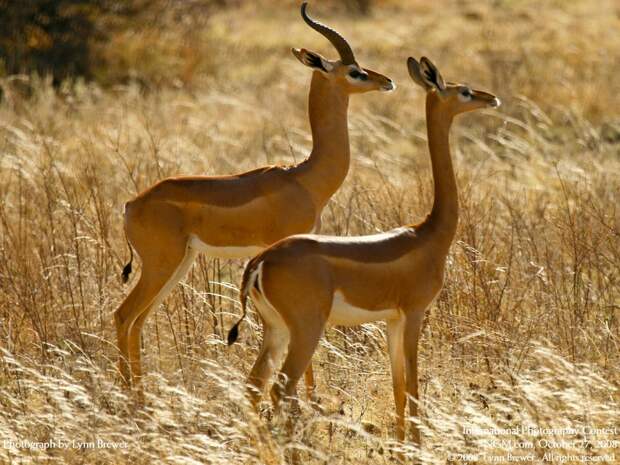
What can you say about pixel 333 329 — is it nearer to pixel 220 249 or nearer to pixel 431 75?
pixel 220 249

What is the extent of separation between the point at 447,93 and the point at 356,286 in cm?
123

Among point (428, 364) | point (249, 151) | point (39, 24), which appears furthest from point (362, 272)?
point (39, 24)

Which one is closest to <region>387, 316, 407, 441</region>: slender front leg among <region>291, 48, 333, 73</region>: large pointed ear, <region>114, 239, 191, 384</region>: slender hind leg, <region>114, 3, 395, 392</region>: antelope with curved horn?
<region>114, 3, 395, 392</region>: antelope with curved horn

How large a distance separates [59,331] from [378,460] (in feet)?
7.54

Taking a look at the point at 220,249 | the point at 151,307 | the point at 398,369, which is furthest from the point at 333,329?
the point at 398,369

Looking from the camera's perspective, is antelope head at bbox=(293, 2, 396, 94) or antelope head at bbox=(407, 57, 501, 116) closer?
antelope head at bbox=(407, 57, 501, 116)

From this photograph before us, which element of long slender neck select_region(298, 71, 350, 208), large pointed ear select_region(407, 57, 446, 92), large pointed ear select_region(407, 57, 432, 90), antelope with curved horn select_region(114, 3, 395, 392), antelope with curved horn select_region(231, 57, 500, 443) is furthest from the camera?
long slender neck select_region(298, 71, 350, 208)

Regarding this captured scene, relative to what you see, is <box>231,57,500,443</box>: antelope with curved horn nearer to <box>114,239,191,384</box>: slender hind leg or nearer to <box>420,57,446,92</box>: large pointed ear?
<box>420,57,446,92</box>: large pointed ear

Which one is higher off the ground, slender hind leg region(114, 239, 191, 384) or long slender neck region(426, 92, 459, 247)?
long slender neck region(426, 92, 459, 247)

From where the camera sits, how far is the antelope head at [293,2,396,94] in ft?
22.3

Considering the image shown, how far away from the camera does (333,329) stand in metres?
6.98

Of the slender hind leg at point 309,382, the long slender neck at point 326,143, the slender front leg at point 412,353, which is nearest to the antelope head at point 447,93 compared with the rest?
the long slender neck at point 326,143

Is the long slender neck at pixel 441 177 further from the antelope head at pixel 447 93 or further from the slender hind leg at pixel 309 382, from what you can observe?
the slender hind leg at pixel 309 382

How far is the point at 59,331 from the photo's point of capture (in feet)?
22.7
